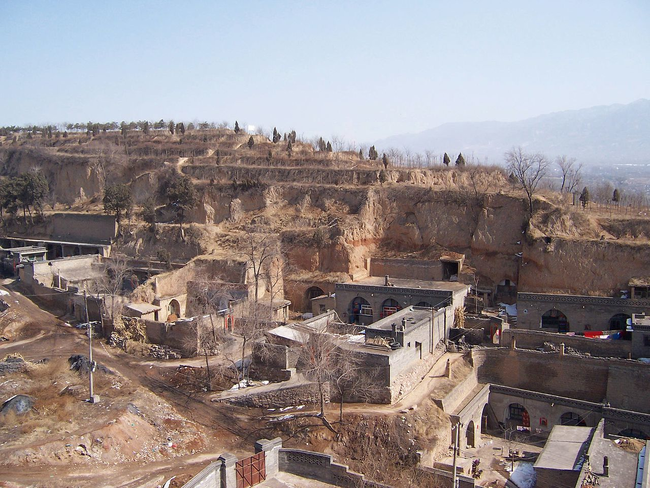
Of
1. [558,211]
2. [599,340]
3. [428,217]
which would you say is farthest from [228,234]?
[599,340]

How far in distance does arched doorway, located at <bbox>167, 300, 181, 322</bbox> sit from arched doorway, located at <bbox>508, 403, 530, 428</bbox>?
849 inches

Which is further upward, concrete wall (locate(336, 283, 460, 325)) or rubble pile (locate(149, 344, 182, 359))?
concrete wall (locate(336, 283, 460, 325))

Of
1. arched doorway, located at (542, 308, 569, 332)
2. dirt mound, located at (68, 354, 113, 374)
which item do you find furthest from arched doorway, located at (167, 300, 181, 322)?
arched doorway, located at (542, 308, 569, 332)

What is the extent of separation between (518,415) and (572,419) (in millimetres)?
2569

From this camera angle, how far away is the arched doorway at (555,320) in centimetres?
3316

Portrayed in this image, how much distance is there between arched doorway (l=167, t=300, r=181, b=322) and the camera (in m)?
37.8

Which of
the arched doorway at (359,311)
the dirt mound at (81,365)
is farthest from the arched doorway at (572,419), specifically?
the dirt mound at (81,365)

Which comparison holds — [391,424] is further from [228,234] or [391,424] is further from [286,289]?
[228,234]

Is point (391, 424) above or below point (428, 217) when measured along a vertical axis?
below

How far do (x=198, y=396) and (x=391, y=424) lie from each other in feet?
31.7

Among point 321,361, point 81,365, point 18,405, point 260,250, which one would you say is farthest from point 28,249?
point 321,361

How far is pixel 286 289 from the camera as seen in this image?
42.2m

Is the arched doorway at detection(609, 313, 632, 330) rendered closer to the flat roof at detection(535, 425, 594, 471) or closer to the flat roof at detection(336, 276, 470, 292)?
the flat roof at detection(336, 276, 470, 292)

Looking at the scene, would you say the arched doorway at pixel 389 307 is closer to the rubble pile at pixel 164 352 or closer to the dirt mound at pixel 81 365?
the rubble pile at pixel 164 352
